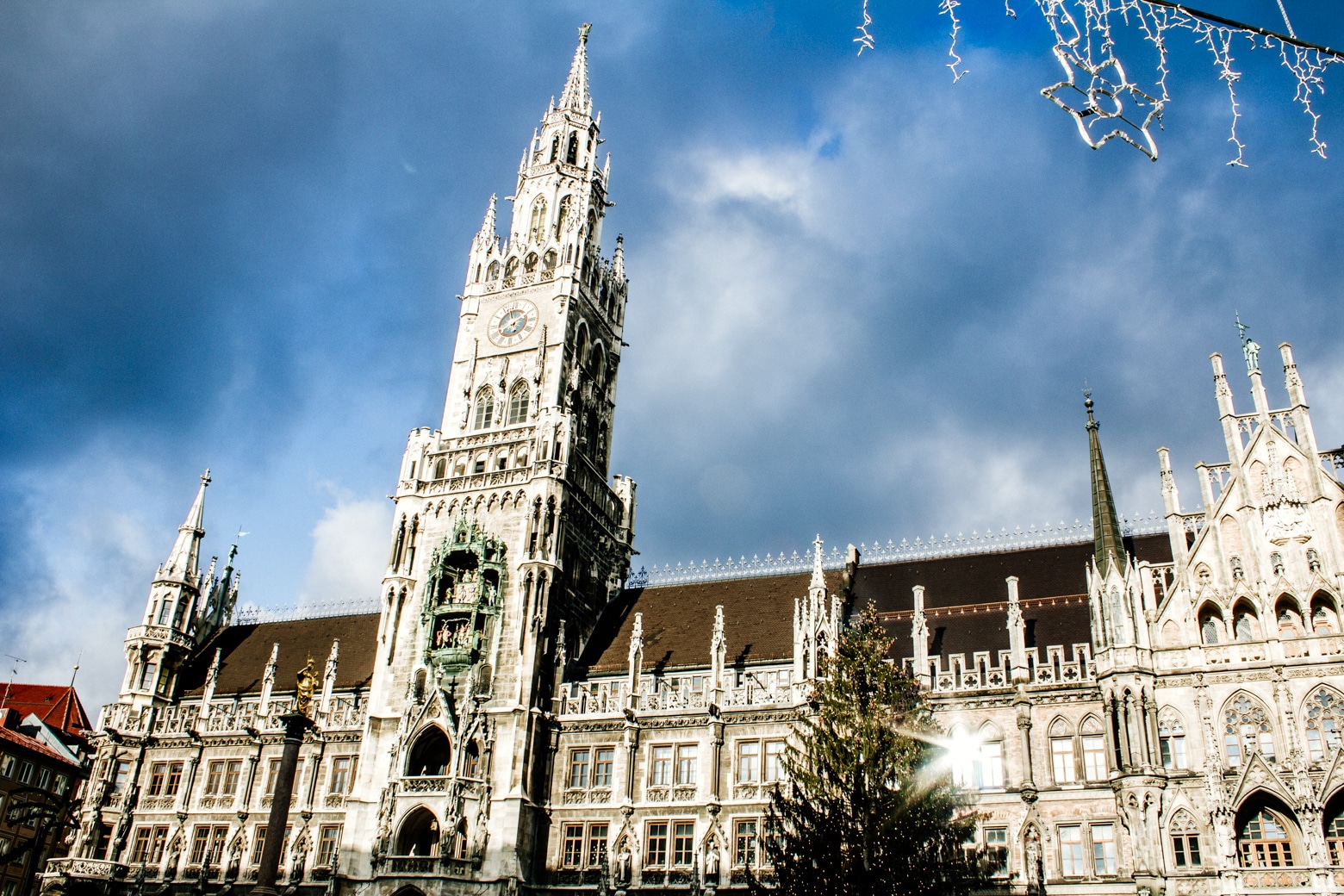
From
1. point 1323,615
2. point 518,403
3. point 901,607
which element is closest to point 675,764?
point 901,607

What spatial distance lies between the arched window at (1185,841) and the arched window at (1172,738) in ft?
5.67

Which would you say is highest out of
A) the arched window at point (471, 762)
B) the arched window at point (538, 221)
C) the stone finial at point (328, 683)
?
the arched window at point (538, 221)

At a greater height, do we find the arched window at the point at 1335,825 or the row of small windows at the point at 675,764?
the row of small windows at the point at 675,764

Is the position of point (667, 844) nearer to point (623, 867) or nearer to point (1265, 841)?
point (623, 867)

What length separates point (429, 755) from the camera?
149ft

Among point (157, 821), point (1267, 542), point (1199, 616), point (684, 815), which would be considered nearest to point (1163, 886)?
point (1199, 616)

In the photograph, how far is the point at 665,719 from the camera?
43469 mm

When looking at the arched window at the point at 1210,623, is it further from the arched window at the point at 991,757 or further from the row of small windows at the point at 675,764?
the row of small windows at the point at 675,764

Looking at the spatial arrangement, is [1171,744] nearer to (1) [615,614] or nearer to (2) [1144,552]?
(2) [1144,552]

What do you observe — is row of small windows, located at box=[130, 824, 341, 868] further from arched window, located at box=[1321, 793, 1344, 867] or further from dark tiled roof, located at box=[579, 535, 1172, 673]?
arched window, located at box=[1321, 793, 1344, 867]

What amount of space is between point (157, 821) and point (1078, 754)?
133ft

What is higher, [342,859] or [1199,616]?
[1199,616]

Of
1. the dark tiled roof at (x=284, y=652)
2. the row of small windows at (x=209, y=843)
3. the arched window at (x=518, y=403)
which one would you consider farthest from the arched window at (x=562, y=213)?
the row of small windows at (x=209, y=843)

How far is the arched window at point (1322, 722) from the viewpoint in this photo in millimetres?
34219
